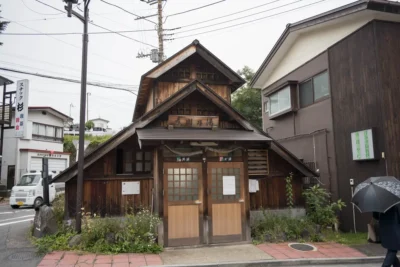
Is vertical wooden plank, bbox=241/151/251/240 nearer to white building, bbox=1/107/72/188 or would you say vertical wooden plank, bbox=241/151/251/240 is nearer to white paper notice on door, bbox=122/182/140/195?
white paper notice on door, bbox=122/182/140/195

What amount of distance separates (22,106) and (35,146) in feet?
20.5

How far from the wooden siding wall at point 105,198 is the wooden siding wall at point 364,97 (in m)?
→ 7.12

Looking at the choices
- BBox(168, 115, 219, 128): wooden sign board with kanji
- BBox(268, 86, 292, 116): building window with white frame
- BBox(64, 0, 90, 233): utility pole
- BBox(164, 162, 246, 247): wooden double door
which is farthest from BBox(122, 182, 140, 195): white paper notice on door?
BBox(268, 86, 292, 116): building window with white frame

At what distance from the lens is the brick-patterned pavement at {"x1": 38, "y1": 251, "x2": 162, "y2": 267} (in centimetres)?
704

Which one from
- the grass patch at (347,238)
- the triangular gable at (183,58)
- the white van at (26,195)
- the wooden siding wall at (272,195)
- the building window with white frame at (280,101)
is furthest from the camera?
the white van at (26,195)

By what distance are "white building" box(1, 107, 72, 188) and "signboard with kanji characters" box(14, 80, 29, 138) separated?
2376 mm

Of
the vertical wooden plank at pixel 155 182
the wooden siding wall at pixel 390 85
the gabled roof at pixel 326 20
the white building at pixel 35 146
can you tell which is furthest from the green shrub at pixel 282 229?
the white building at pixel 35 146

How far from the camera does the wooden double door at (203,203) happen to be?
874 cm

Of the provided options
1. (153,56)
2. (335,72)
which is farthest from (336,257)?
(153,56)

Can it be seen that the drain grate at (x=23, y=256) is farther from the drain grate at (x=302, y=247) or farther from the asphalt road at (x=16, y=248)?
the drain grate at (x=302, y=247)

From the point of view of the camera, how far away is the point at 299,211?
34.4 feet

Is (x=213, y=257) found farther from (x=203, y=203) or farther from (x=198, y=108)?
(x=198, y=108)

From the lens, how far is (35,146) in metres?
27.2

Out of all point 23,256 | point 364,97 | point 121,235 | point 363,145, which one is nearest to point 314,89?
point 364,97
